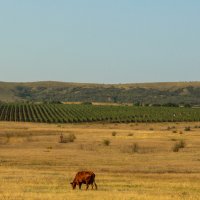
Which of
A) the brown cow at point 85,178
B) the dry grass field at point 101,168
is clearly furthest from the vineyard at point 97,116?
the brown cow at point 85,178

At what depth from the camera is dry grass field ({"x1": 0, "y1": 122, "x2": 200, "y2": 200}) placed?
23.0 m

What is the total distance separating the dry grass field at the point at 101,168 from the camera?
23.0 metres

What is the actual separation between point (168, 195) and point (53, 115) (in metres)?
95.9

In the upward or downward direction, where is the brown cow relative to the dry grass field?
upward

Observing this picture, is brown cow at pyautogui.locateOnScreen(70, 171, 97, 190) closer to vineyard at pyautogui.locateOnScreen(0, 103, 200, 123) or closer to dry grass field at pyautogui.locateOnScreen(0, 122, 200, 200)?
dry grass field at pyautogui.locateOnScreen(0, 122, 200, 200)

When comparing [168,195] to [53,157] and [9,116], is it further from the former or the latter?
[9,116]

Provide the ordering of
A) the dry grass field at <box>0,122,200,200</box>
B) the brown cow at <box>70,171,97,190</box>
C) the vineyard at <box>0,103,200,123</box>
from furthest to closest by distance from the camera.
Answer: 1. the vineyard at <box>0,103,200,123</box>
2. the brown cow at <box>70,171,97,190</box>
3. the dry grass field at <box>0,122,200,200</box>

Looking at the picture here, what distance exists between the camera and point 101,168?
116ft

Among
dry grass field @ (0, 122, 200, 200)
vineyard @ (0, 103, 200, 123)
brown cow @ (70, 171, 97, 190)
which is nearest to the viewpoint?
dry grass field @ (0, 122, 200, 200)

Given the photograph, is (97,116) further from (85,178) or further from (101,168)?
(85,178)

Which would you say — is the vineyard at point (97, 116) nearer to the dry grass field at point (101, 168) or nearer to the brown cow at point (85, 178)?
the dry grass field at point (101, 168)

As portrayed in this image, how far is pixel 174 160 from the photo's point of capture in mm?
40875

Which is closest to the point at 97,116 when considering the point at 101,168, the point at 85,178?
the point at 101,168

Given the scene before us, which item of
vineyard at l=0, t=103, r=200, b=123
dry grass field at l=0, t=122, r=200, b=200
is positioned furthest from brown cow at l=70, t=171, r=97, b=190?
vineyard at l=0, t=103, r=200, b=123
